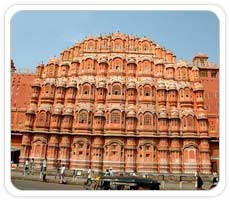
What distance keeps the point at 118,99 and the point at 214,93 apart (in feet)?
37.4

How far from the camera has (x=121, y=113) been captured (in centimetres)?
3030

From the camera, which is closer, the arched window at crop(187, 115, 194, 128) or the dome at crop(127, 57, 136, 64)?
the arched window at crop(187, 115, 194, 128)

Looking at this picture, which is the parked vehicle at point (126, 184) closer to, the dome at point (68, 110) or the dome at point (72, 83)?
the dome at point (68, 110)

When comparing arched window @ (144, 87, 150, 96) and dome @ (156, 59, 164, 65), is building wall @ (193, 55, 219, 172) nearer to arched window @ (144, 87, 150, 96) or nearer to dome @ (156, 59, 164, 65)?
dome @ (156, 59, 164, 65)

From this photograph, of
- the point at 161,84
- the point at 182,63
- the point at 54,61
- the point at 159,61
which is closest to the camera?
the point at 161,84

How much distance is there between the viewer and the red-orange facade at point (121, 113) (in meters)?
29.5

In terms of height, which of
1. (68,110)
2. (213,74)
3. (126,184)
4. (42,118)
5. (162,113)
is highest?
(213,74)

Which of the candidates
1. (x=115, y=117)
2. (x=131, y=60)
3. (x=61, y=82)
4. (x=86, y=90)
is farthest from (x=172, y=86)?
(x=61, y=82)

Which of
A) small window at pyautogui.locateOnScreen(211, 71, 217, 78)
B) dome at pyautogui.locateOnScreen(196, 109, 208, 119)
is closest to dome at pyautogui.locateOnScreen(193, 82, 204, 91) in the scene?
dome at pyautogui.locateOnScreen(196, 109, 208, 119)

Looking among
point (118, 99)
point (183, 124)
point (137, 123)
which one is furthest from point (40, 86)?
point (183, 124)

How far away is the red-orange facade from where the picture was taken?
29.5 m

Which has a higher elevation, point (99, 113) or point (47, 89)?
point (47, 89)
